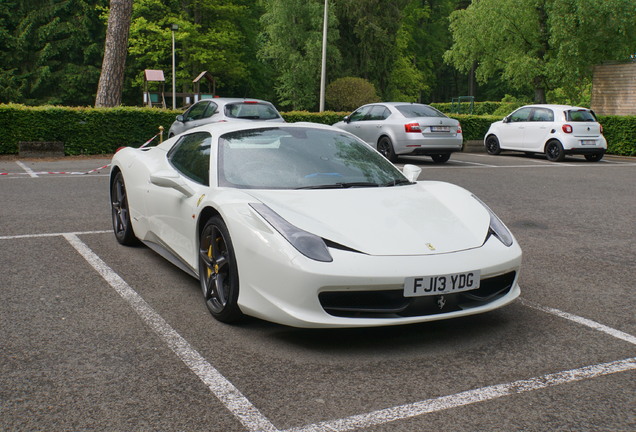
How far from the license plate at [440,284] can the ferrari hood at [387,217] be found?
173 mm

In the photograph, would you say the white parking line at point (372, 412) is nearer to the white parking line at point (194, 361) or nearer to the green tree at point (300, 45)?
the white parking line at point (194, 361)


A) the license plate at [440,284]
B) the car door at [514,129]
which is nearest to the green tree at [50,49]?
the car door at [514,129]

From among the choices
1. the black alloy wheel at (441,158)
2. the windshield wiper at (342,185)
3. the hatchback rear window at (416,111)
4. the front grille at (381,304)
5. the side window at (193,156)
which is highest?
the side window at (193,156)

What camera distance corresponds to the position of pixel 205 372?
363 centimetres

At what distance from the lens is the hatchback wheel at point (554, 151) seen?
18619 mm

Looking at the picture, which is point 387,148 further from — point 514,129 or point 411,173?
point 411,173

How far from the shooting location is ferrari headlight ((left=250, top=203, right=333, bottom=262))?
12.7 ft

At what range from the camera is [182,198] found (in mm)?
5094

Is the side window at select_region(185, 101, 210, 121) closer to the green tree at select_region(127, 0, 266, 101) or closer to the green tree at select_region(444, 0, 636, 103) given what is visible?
the green tree at select_region(444, 0, 636, 103)

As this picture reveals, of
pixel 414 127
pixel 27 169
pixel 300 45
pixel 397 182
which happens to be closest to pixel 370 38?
pixel 300 45

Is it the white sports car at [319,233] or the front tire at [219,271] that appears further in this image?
the front tire at [219,271]

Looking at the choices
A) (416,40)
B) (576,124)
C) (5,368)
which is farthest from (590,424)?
(416,40)

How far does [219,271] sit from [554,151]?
53.3 ft

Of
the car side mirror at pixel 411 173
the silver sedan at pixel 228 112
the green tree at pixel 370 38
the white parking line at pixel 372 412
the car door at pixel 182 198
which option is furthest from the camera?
the green tree at pixel 370 38
